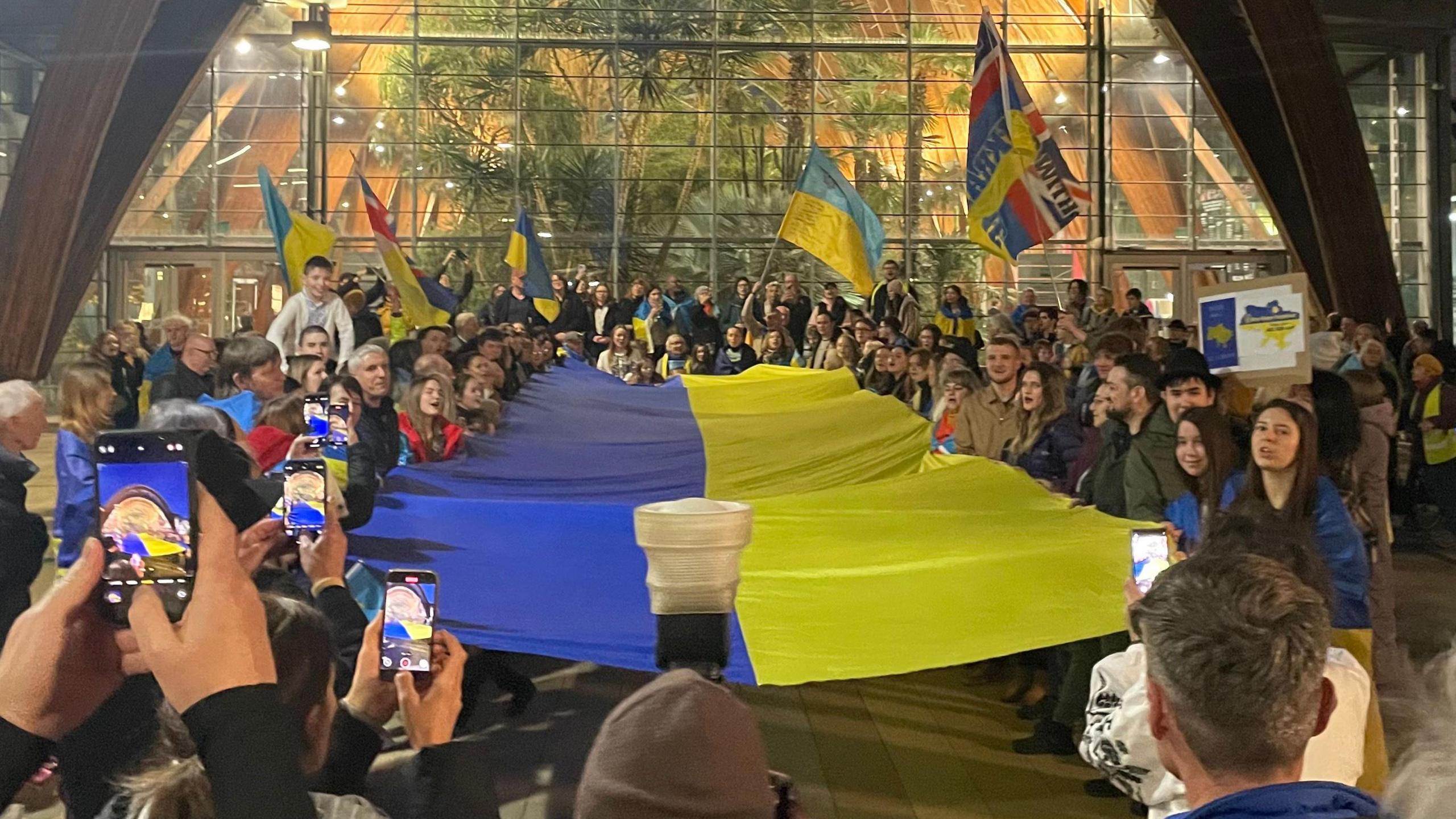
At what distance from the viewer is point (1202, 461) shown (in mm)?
5082

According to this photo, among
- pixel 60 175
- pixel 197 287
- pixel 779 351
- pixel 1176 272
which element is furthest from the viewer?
pixel 1176 272

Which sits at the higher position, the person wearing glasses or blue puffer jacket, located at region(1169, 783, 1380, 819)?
the person wearing glasses

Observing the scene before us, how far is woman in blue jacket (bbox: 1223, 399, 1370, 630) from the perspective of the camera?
14.7 feet

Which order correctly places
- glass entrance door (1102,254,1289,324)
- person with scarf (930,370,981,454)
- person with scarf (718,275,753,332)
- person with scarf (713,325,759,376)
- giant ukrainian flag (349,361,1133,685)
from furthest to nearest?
glass entrance door (1102,254,1289,324) < person with scarf (718,275,753,332) < person with scarf (713,325,759,376) < person with scarf (930,370,981,454) < giant ukrainian flag (349,361,1133,685)

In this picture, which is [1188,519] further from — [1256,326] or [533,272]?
[533,272]

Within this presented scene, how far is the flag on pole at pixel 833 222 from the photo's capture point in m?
14.9

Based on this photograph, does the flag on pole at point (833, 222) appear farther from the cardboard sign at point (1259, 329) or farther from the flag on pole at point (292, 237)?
the cardboard sign at point (1259, 329)

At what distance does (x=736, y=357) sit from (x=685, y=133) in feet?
27.1

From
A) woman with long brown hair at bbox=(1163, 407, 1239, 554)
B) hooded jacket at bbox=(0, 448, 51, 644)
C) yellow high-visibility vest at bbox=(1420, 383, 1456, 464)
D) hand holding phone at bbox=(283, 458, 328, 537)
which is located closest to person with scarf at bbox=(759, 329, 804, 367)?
yellow high-visibility vest at bbox=(1420, 383, 1456, 464)

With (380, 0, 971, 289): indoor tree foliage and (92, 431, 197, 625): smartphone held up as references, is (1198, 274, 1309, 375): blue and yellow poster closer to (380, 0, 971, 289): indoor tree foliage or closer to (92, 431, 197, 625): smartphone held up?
(92, 431, 197, 625): smartphone held up

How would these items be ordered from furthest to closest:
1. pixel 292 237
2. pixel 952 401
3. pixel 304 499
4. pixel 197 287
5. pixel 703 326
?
pixel 197 287 < pixel 703 326 < pixel 292 237 < pixel 952 401 < pixel 304 499

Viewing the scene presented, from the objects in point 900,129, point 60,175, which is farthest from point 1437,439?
point 900,129

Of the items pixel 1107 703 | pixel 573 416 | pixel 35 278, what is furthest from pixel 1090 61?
pixel 1107 703

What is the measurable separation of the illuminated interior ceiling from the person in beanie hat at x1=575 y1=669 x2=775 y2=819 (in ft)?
74.4
